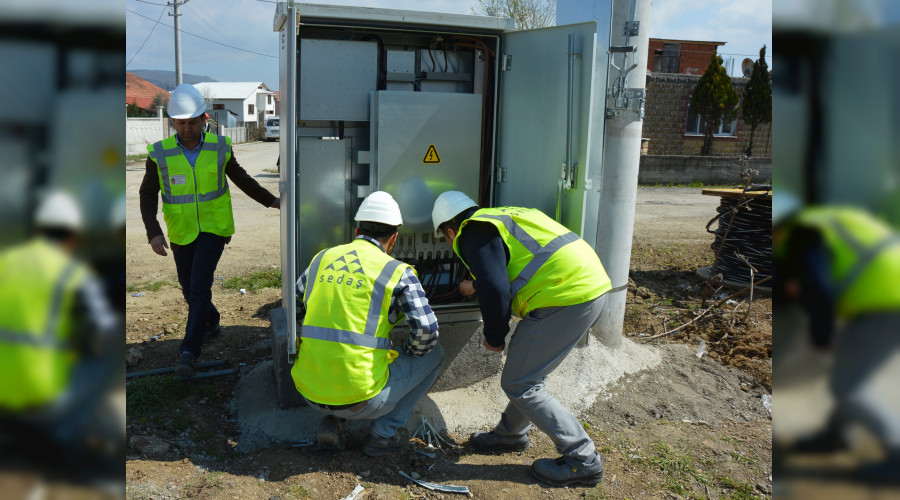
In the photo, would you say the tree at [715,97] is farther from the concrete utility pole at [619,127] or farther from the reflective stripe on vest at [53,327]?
the reflective stripe on vest at [53,327]

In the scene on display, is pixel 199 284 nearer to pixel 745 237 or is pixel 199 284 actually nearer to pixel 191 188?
pixel 191 188

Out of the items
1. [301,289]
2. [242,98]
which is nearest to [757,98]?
[301,289]

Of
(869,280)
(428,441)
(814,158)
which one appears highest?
(814,158)

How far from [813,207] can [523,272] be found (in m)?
2.64

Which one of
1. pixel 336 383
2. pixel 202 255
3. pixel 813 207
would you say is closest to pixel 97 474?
pixel 813 207

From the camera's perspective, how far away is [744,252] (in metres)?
6.60

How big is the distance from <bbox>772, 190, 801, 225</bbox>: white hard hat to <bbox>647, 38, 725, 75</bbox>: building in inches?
1172

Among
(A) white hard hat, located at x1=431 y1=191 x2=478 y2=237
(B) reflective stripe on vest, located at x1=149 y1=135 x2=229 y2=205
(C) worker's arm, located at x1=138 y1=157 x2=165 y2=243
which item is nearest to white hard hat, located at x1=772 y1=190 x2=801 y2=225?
(A) white hard hat, located at x1=431 y1=191 x2=478 y2=237

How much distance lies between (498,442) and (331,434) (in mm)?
911

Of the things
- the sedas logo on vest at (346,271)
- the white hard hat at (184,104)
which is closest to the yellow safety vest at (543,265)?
the sedas logo on vest at (346,271)

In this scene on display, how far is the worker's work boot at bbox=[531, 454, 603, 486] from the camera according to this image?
128 inches

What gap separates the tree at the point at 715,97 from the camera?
19.3 meters

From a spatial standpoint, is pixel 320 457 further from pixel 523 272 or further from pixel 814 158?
pixel 814 158

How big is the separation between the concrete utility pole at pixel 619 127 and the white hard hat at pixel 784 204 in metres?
3.48
